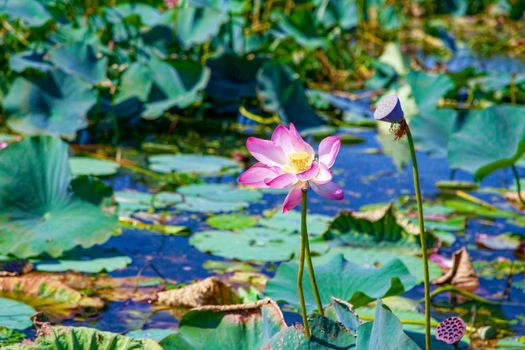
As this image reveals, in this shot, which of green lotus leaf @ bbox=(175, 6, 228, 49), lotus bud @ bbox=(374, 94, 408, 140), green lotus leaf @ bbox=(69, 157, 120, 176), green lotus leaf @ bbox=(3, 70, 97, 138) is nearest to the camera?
lotus bud @ bbox=(374, 94, 408, 140)

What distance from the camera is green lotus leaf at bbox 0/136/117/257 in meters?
1.93

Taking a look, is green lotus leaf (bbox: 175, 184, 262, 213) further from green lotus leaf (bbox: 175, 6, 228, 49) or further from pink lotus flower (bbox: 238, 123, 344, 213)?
pink lotus flower (bbox: 238, 123, 344, 213)

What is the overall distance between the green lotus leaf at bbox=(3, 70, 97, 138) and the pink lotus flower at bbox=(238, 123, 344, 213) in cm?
194

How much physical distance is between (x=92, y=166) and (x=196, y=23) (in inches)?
39.4

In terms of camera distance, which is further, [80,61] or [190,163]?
[80,61]

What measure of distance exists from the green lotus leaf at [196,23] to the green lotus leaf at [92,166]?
83 cm

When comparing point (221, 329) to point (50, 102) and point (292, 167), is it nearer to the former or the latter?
point (292, 167)

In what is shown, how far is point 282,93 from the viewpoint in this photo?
11.2 ft

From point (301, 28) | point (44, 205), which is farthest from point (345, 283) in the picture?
point (301, 28)

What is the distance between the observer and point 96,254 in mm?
2031

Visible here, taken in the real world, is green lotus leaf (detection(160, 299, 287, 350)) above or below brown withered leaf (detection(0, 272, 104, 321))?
above

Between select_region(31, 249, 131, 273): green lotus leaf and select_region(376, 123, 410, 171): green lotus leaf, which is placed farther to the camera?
select_region(376, 123, 410, 171): green lotus leaf

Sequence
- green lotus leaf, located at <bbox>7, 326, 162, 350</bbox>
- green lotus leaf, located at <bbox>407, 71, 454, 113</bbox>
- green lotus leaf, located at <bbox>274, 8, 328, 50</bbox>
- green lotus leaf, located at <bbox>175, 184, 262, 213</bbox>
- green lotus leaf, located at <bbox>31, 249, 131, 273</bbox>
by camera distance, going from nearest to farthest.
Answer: green lotus leaf, located at <bbox>7, 326, 162, 350</bbox> < green lotus leaf, located at <bbox>31, 249, 131, 273</bbox> < green lotus leaf, located at <bbox>175, 184, 262, 213</bbox> < green lotus leaf, located at <bbox>407, 71, 454, 113</bbox> < green lotus leaf, located at <bbox>274, 8, 328, 50</bbox>

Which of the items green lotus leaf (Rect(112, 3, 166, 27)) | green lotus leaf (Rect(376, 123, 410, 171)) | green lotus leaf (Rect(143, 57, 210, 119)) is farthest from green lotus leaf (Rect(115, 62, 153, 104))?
green lotus leaf (Rect(376, 123, 410, 171))
